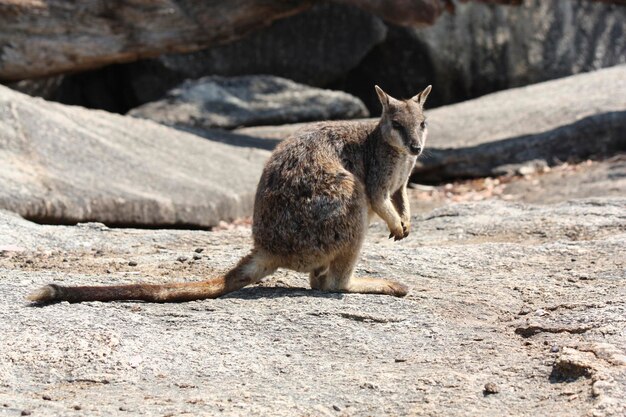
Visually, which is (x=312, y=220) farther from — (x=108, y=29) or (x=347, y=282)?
(x=108, y=29)

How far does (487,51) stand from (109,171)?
946cm

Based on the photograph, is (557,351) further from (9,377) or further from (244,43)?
(244,43)

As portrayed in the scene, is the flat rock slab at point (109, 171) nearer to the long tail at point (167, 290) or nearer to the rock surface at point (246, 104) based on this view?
the rock surface at point (246, 104)

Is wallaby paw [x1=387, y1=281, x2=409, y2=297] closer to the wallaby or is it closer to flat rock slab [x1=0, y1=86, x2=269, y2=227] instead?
the wallaby

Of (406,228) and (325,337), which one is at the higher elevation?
(406,228)

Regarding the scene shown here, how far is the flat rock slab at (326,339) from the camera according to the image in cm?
509

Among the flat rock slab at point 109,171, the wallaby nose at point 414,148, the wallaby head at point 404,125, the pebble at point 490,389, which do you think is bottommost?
the flat rock slab at point 109,171

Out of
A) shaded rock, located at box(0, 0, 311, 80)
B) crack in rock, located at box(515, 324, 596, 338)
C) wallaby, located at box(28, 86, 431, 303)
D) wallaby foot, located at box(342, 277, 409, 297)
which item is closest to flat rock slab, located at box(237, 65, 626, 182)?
shaded rock, located at box(0, 0, 311, 80)

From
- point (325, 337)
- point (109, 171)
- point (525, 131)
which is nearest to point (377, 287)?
point (325, 337)

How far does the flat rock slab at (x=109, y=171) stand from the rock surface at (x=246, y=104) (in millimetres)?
2383

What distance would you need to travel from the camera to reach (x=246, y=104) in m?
15.8

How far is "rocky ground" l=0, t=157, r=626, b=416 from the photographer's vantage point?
5090mm

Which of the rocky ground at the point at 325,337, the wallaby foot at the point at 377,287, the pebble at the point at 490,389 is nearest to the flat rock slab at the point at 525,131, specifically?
→ the rocky ground at the point at 325,337

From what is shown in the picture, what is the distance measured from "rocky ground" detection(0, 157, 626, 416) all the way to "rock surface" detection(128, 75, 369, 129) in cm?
737
